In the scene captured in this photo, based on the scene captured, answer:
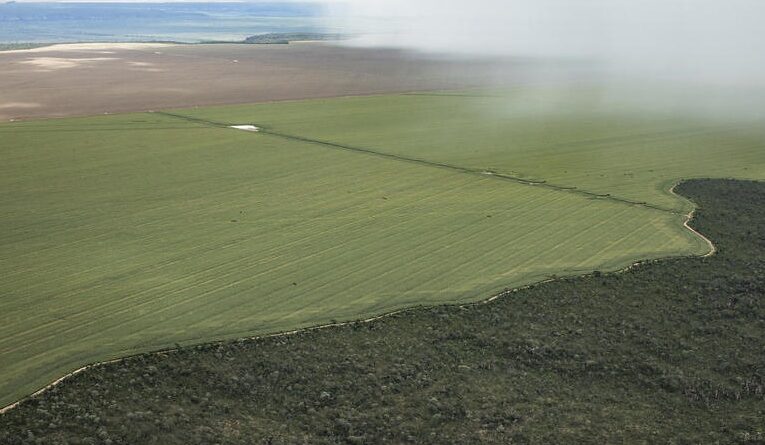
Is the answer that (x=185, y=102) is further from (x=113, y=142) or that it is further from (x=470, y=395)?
(x=470, y=395)

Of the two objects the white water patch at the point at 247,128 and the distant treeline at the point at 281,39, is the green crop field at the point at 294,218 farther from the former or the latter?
the distant treeline at the point at 281,39

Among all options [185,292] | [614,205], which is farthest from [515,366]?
[614,205]

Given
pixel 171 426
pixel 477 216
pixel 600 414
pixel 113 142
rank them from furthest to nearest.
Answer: pixel 113 142
pixel 477 216
pixel 600 414
pixel 171 426

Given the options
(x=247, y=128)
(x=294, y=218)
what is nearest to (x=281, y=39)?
(x=247, y=128)

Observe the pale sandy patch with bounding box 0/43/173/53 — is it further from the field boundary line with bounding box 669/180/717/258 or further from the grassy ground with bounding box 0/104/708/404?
the field boundary line with bounding box 669/180/717/258

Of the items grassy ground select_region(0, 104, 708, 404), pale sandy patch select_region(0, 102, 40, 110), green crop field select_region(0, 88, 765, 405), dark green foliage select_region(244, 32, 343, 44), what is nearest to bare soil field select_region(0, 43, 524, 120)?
pale sandy patch select_region(0, 102, 40, 110)
